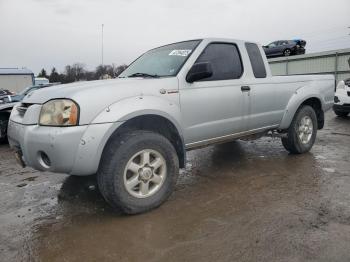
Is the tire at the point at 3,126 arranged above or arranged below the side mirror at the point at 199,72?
below

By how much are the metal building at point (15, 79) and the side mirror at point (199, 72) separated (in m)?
31.8

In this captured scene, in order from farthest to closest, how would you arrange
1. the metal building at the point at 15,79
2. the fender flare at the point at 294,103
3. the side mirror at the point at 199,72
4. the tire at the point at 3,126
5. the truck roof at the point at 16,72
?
1. the truck roof at the point at 16,72
2. the metal building at the point at 15,79
3. the tire at the point at 3,126
4. the fender flare at the point at 294,103
5. the side mirror at the point at 199,72

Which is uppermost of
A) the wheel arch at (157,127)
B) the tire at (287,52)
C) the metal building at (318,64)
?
the tire at (287,52)

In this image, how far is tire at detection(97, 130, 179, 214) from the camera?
11.0 ft

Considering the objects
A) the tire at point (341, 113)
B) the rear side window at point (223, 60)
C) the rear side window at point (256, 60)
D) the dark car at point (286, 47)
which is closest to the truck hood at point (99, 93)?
the rear side window at point (223, 60)

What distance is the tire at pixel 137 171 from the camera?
337 centimetres

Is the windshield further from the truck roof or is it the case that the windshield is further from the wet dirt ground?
the truck roof

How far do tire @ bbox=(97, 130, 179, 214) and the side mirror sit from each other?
0.79m

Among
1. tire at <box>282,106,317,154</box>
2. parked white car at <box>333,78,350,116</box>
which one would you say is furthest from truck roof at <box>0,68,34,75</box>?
tire at <box>282,106,317,154</box>

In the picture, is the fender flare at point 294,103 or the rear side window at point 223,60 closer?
the rear side window at point 223,60

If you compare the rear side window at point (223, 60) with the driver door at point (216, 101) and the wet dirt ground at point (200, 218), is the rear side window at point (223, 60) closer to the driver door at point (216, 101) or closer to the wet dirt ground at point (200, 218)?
the driver door at point (216, 101)

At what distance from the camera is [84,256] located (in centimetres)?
282

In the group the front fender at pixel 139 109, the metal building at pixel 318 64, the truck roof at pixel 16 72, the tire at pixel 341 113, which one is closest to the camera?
the front fender at pixel 139 109

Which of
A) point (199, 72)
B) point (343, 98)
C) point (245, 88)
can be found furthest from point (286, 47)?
point (199, 72)
